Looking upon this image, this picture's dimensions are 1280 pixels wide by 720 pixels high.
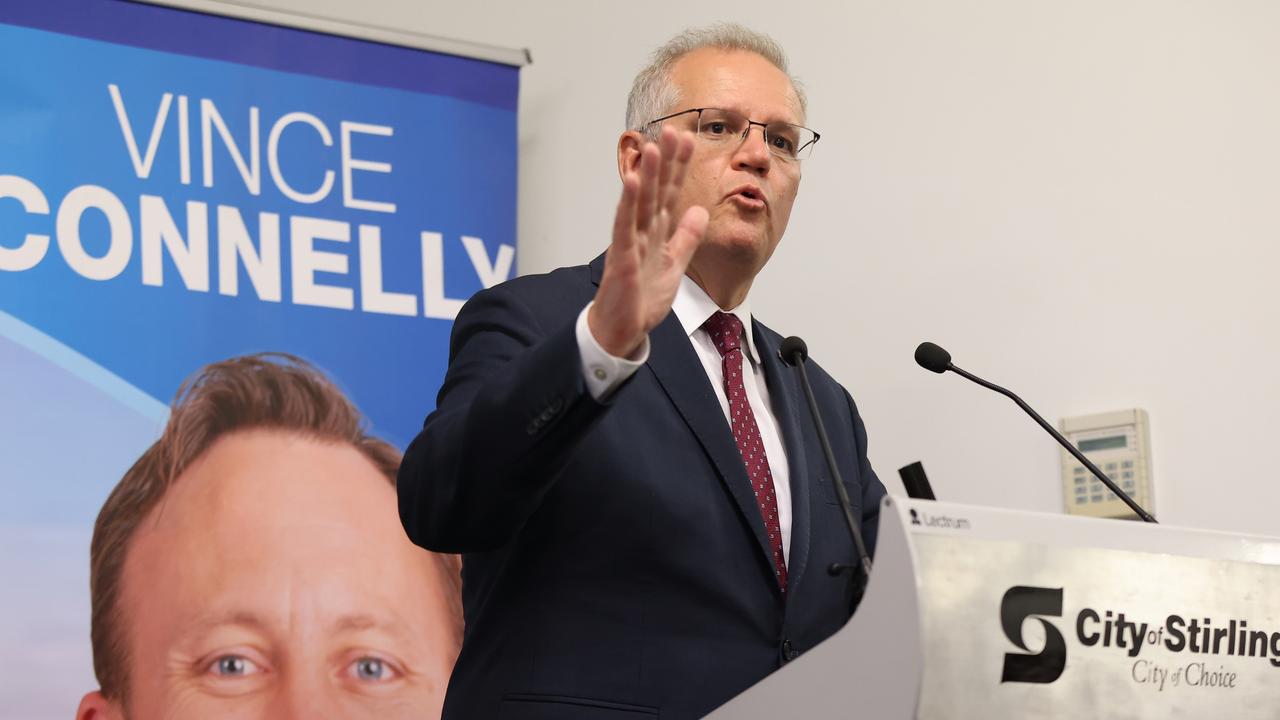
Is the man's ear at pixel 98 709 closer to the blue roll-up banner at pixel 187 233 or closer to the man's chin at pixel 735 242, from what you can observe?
the blue roll-up banner at pixel 187 233

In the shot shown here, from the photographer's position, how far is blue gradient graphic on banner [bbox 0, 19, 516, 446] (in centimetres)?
327

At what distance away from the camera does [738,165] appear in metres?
2.21

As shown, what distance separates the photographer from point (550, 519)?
1811 mm

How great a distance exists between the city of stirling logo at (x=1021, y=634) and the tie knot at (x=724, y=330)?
0.86 meters

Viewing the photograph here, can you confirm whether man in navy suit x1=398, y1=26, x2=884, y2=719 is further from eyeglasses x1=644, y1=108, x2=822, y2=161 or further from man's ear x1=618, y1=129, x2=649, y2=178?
man's ear x1=618, y1=129, x2=649, y2=178

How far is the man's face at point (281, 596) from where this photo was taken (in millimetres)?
3061

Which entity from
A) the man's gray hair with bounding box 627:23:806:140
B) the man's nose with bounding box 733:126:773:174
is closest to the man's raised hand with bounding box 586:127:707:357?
the man's nose with bounding box 733:126:773:174

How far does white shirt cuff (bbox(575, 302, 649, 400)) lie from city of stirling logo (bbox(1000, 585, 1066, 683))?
0.44 m

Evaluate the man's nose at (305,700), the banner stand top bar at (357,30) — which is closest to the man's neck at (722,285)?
the man's nose at (305,700)

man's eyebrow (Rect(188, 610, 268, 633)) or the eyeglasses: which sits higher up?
the eyeglasses

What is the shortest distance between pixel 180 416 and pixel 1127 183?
2151 mm

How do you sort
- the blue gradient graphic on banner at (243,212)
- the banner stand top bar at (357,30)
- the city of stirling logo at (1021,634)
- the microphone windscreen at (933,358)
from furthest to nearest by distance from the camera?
the banner stand top bar at (357,30) → the blue gradient graphic on banner at (243,212) → the microphone windscreen at (933,358) → the city of stirling logo at (1021,634)

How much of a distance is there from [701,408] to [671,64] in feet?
2.17

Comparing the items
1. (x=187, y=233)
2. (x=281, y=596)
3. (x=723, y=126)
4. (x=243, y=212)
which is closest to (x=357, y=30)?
(x=243, y=212)
